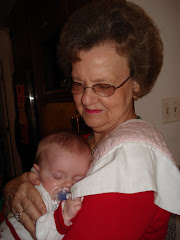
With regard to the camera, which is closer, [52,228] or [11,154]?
[52,228]

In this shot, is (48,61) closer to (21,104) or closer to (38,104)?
(38,104)

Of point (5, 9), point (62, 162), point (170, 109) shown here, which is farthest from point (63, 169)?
point (5, 9)

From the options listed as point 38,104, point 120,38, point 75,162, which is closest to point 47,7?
point 38,104

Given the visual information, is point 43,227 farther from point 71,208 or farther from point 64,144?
point 64,144

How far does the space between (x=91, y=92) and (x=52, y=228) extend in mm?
605

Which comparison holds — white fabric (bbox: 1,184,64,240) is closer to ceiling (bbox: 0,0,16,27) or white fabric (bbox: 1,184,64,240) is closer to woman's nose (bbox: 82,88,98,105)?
A: woman's nose (bbox: 82,88,98,105)

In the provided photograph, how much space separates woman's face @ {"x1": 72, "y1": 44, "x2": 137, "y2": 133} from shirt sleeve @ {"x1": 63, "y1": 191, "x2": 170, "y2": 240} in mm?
423

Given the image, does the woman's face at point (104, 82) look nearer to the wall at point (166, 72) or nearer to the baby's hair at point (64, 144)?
the baby's hair at point (64, 144)

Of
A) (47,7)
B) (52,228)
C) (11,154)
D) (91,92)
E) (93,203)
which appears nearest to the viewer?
(93,203)

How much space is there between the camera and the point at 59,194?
97 centimetres

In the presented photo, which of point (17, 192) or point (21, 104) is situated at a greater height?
point (21, 104)

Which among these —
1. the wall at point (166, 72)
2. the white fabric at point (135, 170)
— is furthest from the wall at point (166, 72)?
the white fabric at point (135, 170)

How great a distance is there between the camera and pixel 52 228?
786 mm

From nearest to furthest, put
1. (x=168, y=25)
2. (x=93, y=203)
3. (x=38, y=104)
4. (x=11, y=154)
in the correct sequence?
(x=93, y=203), (x=168, y=25), (x=38, y=104), (x=11, y=154)
